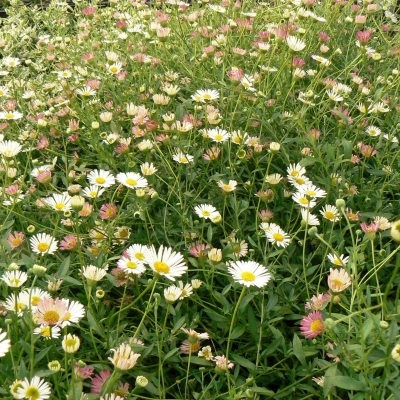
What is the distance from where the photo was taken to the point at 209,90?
65.7 inches

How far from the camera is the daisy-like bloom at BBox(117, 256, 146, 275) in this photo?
962 mm

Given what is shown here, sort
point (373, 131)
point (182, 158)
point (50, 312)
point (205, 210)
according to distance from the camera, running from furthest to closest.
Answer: point (373, 131), point (182, 158), point (205, 210), point (50, 312)

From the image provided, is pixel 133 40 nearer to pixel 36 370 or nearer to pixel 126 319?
pixel 126 319

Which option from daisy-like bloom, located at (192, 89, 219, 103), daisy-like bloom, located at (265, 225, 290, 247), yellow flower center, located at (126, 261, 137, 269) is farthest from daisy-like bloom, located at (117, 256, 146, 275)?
daisy-like bloom, located at (192, 89, 219, 103)

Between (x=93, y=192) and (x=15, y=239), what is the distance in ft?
0.69

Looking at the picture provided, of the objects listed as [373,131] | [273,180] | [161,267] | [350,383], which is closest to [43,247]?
[161,267]

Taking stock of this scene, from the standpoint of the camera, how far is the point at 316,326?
3.10 feet

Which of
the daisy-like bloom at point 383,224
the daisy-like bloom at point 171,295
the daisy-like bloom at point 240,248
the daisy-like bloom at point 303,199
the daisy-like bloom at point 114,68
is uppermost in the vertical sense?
the daisy-like bloom at point 114,68

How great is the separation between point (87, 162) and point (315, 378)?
919mm

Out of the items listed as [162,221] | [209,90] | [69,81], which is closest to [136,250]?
[162,221]

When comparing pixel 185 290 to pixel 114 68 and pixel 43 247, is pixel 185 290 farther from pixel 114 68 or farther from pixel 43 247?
pixel 114 68

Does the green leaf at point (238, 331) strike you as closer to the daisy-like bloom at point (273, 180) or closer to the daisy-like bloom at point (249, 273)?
the daisy-like bloom at point (249, 273)

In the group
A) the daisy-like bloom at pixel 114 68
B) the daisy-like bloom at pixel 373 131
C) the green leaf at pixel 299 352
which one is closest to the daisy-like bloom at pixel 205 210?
the green leaf at pixel 299 352

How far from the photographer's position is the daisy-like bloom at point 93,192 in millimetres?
1245
